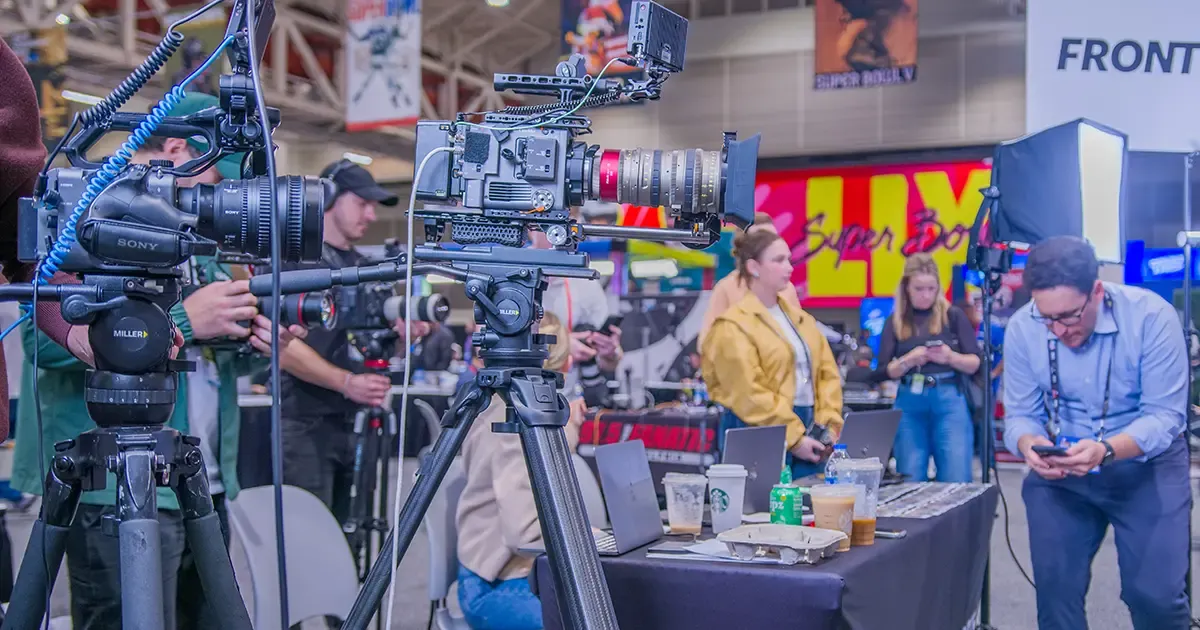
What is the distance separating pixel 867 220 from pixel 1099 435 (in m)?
8.92

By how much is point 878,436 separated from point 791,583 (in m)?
1.19

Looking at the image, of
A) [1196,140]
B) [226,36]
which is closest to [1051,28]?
[1196,140]

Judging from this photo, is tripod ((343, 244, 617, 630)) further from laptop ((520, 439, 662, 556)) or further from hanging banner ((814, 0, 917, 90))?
hanging banner ((814, 0, 917, 90))

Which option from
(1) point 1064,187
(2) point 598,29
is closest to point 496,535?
(1) point 1064,187

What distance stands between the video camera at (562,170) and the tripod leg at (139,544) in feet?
1.86

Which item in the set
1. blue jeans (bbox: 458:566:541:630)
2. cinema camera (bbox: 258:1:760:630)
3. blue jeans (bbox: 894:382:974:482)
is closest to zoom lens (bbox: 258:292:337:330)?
cinema camera (bbox: 258:1:760:630)

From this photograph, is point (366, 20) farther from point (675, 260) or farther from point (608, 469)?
point (608, 469)

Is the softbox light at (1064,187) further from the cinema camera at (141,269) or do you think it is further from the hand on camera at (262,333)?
the cinema camera at (141,269)

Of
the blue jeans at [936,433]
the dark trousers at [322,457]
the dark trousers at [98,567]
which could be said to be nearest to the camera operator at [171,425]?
the dark trousers at [98,567]

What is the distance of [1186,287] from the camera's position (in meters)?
3.35

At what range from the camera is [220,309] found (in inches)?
69.7

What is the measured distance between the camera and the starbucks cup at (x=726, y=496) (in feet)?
6.64

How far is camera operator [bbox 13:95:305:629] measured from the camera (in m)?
1.77

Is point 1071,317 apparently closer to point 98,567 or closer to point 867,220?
point 98,567
